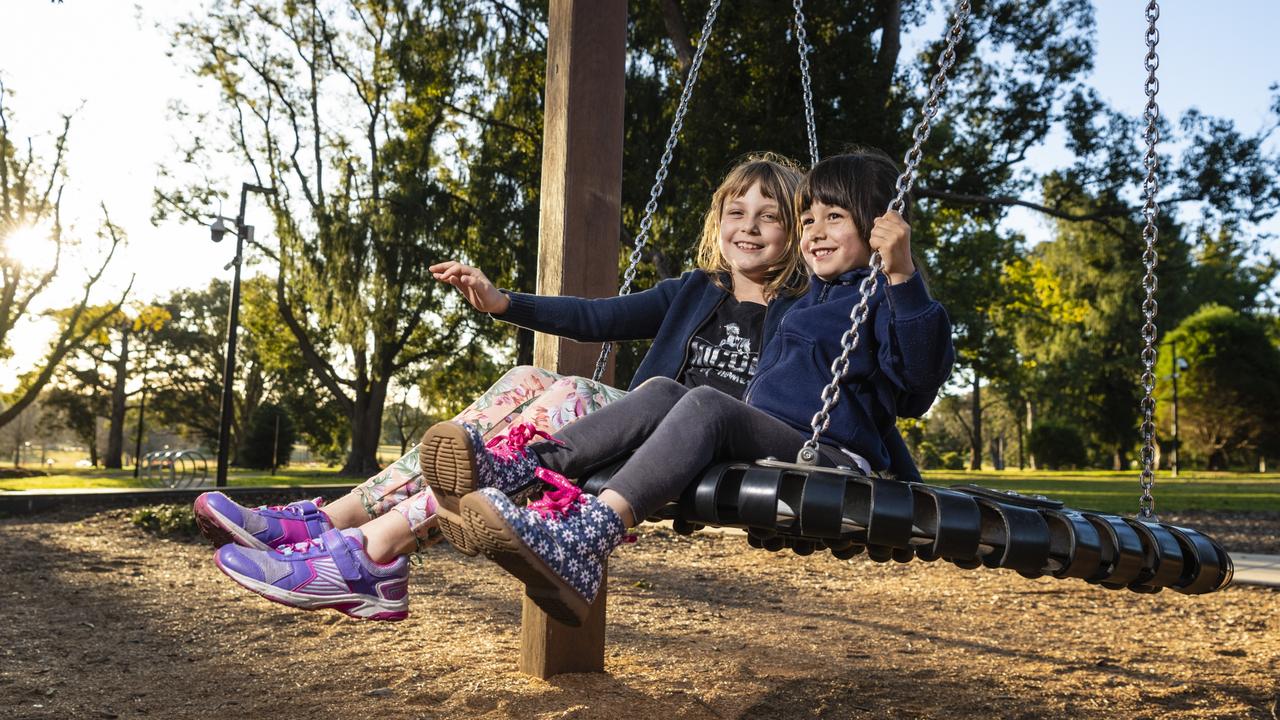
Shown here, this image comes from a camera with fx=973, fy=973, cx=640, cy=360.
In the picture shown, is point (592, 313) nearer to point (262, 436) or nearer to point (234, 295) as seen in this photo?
point (234, 295)

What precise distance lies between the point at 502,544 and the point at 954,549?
96 centimetres

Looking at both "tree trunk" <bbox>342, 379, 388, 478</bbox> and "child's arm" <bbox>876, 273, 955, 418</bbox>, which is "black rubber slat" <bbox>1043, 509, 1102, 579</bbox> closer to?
"child's arm" <bbox>876, 273, 955, 418</bbox>

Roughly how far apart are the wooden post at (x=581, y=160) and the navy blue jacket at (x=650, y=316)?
570mm

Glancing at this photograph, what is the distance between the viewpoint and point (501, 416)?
261 centimetres

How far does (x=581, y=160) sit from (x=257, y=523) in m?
1.89

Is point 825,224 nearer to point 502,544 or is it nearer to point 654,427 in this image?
point 654,427

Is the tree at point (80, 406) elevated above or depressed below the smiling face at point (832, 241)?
below

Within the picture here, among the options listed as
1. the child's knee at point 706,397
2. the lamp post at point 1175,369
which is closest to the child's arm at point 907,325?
the child's knee at point 706,397

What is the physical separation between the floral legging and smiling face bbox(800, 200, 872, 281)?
691mm

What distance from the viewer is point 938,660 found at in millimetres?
4547

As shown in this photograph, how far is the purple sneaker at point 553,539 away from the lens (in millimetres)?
1845

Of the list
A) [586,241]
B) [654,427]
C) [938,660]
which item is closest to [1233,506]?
[938,660]

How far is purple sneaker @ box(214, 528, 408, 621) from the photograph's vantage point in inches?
88.0

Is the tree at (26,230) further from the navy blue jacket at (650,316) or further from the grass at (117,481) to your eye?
the navy blue jacket at (650,316)
